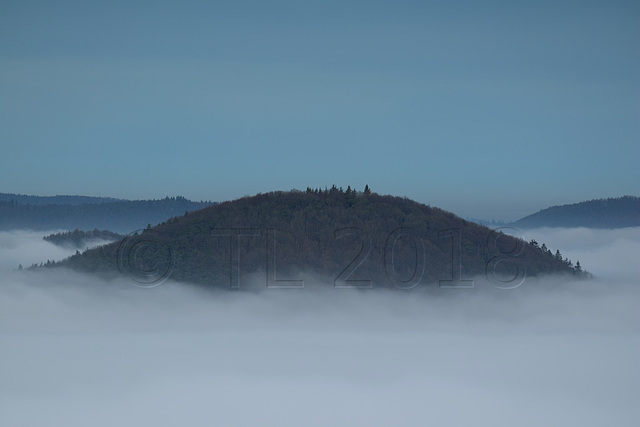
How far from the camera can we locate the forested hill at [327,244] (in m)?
99.8

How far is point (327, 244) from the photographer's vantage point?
10075 cm

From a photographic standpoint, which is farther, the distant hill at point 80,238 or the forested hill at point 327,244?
the distant hill at point 80,238

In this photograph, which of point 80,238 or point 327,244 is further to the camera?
point 80,238

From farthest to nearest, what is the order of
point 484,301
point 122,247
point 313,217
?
point 484,301, point 122,247, point 313,217

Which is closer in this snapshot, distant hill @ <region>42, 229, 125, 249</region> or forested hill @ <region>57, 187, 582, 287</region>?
forested hill @ <region>57, 187, 582, 287</region>

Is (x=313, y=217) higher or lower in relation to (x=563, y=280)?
higher

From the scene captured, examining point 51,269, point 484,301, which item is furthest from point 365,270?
point 51,269

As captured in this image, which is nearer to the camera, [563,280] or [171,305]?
[563,280]

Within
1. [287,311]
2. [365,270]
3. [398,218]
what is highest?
[398,218]

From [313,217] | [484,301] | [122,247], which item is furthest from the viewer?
[484,301]

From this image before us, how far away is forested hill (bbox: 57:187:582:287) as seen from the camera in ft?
327

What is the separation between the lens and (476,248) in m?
101

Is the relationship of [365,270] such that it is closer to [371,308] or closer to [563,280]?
[371,308]

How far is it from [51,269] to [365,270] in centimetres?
5552
